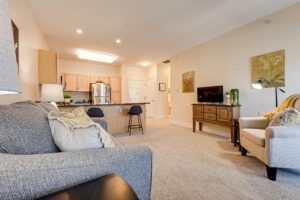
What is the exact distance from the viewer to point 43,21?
2941 millimetres

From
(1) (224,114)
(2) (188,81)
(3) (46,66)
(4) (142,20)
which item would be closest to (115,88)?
(2) (188,81)

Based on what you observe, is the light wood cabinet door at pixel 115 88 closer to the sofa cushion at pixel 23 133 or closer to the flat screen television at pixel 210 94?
the flat screen television at pixel 210 94

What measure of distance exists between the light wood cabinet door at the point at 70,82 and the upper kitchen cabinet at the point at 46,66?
2856 mm

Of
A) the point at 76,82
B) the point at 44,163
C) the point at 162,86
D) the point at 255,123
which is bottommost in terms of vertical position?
the point at 255,123

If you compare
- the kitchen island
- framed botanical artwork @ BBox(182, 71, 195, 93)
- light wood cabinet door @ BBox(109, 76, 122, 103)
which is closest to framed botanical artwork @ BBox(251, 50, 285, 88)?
framed botanical artwork @ BBox(182, 71, 195, 93)

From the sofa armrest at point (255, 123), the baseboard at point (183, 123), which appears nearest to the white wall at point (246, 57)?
the baseboard at point (183, 123)

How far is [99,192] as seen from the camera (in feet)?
1.78

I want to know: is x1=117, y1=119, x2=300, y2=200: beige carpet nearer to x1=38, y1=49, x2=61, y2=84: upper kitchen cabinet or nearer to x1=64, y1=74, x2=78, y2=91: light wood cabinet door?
x1=38, y1=49, x2=61, y2=84: upper kitchen cabinet

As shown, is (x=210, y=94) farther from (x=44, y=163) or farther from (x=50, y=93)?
(x=44, y=163)

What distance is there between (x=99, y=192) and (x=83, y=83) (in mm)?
6307

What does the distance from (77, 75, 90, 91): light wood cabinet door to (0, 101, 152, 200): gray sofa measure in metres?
5.57

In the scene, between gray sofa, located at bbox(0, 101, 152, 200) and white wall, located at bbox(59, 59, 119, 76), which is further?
white wall, located at bbox(59, 59, 119, 76)

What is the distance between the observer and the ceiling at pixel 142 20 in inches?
96.5

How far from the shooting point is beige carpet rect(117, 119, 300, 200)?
1.45 metres
